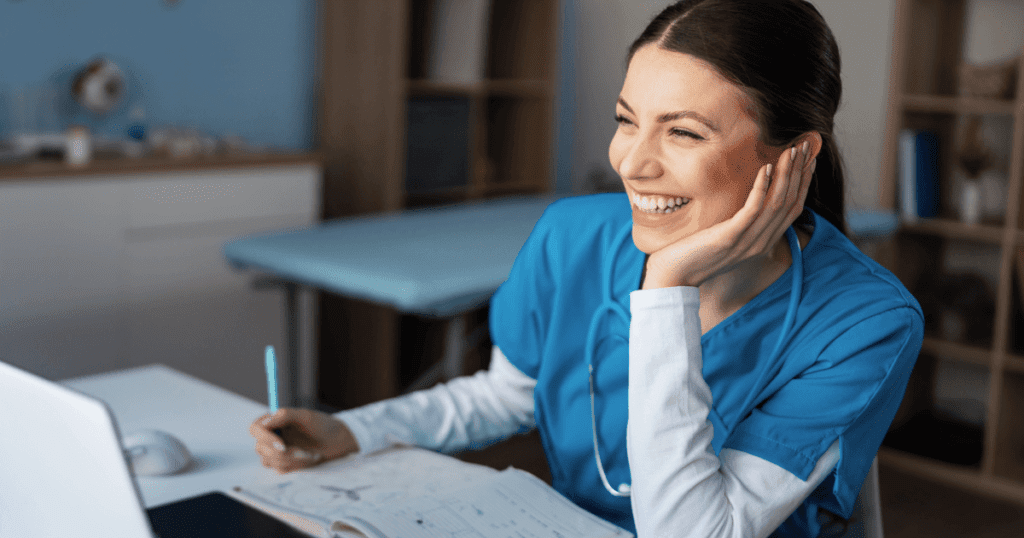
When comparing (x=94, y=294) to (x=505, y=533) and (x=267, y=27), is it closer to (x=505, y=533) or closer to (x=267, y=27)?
(x=267, y=27)

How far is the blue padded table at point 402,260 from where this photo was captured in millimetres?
2027

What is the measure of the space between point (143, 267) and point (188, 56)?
2.40 ft

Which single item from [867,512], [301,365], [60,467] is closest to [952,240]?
[301,365]

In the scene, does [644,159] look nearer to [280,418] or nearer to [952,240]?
[280,418]

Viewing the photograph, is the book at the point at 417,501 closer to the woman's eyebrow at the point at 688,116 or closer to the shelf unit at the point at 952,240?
the woman's eyebrow at the point at 688,116

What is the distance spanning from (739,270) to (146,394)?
0.81 meters

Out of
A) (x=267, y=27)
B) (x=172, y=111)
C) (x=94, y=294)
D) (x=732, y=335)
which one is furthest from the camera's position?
(x=267, y=27)

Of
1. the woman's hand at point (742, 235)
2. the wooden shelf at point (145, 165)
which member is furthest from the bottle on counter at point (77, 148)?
the woman's hand at point (742, 235)

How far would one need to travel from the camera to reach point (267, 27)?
3150 mm

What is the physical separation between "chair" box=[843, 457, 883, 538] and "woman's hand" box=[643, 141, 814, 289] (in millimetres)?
311

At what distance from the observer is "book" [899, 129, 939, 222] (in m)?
2.87

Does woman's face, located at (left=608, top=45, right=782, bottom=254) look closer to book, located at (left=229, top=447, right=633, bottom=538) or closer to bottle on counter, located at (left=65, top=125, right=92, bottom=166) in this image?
book, located at (left=229, top=447, right=633, bottom=538)

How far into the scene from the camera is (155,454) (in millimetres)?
1028

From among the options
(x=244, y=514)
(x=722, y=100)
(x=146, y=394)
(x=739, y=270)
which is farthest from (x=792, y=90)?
(x=146, y=394)
